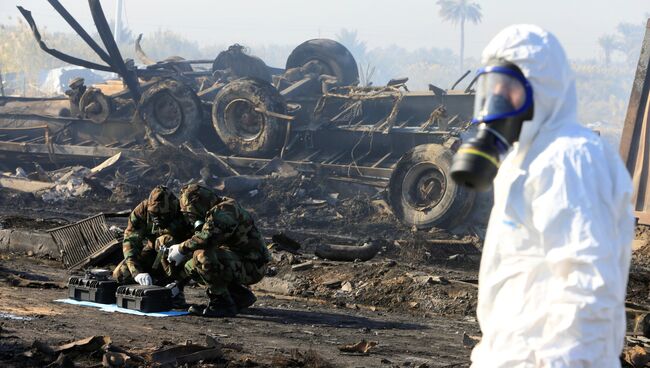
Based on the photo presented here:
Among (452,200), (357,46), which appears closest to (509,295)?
(452,200)

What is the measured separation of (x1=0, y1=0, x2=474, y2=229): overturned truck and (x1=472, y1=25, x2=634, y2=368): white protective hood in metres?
11.5

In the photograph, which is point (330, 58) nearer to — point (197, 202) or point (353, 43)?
point (197, 202)

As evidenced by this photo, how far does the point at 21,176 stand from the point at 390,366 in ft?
48.4

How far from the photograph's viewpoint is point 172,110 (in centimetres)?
1875

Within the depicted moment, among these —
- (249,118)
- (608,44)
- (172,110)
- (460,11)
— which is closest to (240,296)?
(249,118)

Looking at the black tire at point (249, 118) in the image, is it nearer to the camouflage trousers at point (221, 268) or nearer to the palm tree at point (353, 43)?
the camouflage trousers at point (221, 268)

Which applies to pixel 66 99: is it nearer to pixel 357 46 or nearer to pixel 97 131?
pixel 97 131

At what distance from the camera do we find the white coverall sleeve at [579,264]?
239 cm

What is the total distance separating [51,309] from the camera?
798 cm

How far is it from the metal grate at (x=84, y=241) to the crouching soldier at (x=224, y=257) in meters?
2.72

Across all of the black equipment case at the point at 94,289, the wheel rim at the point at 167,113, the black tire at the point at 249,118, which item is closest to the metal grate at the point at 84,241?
the black equipment case at the point at 94,289

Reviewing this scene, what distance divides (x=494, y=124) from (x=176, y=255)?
5781 mm

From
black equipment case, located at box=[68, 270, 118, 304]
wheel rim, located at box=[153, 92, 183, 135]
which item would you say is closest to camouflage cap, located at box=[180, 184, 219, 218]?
black equipment case, located at box=[68, 270, 118, 304]

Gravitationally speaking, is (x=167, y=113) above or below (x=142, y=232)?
above
